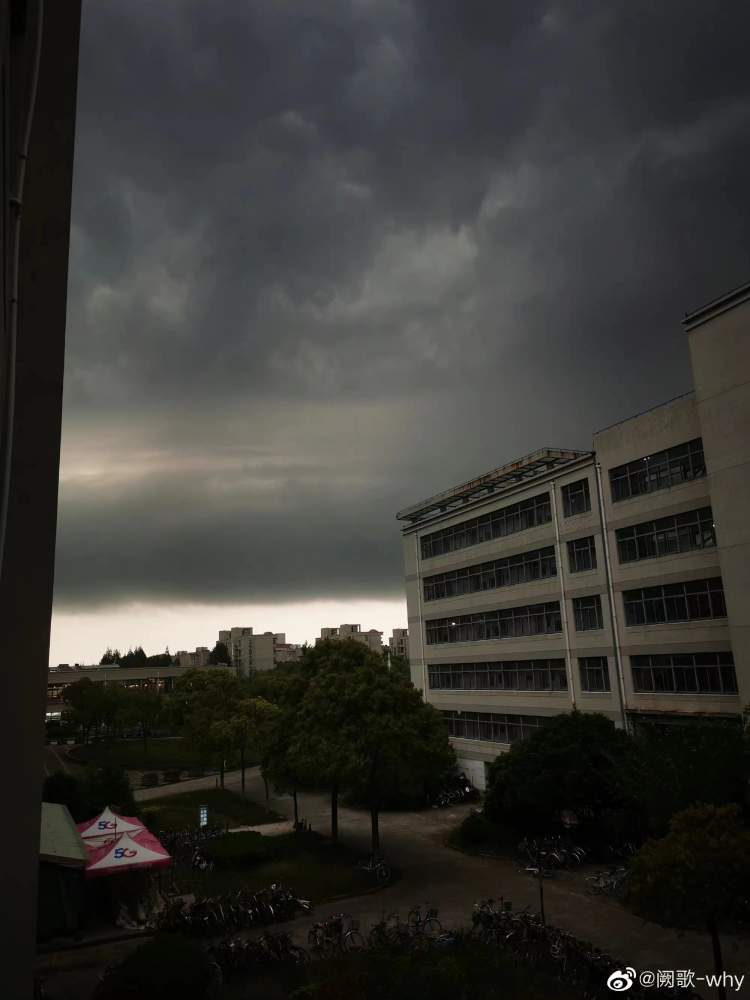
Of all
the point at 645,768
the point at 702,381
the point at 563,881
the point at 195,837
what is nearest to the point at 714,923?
the point at 645,768

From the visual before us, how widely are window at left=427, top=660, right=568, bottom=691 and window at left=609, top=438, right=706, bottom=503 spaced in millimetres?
10107

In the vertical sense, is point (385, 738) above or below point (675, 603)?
below

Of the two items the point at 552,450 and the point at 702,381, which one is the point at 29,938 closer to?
the point at 702,381

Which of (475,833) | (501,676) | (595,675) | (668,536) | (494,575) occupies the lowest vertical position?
Result: (475,833)

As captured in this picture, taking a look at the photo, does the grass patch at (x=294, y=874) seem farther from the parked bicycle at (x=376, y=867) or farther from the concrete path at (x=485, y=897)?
the concrete path at (x=485, y=897)

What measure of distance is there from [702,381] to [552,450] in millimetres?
10322

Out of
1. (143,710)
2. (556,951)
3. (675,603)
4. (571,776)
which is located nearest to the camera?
(556,951)

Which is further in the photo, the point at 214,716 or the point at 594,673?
the point at 214,716

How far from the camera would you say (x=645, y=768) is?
916 inches

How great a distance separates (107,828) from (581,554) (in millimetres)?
25145

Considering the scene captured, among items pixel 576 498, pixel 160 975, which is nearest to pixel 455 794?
pixel 576 498

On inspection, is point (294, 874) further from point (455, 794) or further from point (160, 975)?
point (455, 794)

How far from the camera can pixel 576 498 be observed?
37.1m

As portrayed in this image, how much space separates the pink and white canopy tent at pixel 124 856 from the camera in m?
18.8
